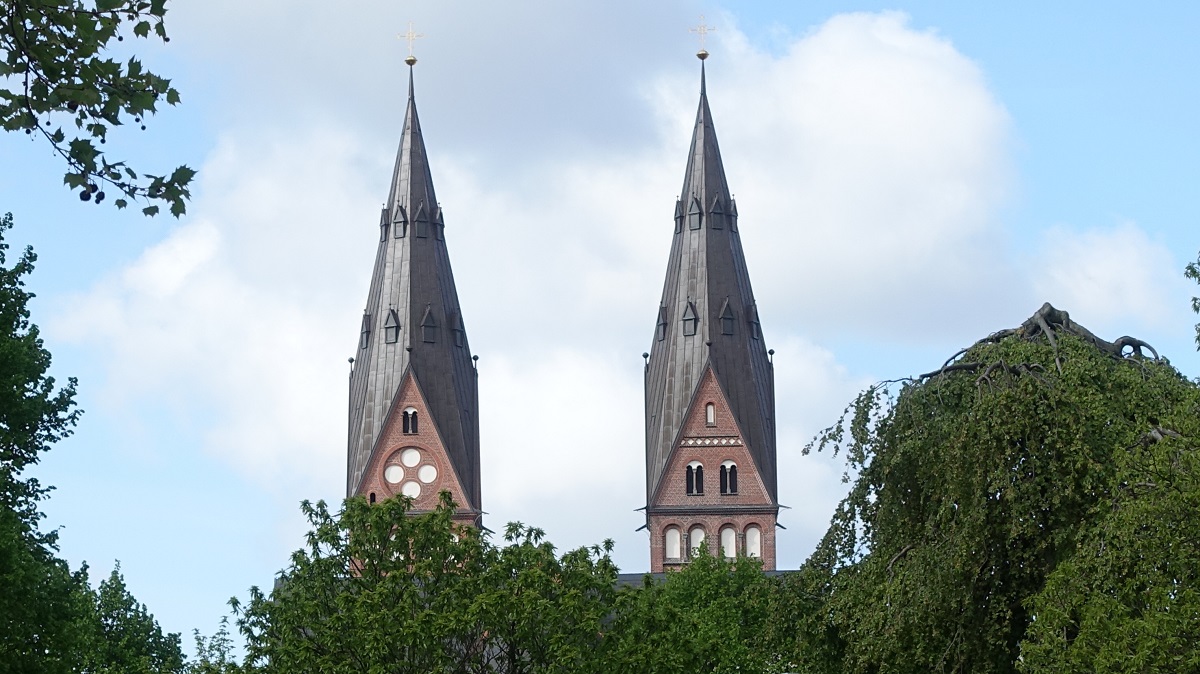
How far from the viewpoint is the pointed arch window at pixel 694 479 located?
84188 millimetres

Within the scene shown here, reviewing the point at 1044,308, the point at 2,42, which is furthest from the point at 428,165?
the point at 2,42

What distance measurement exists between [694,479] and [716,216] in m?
10.7

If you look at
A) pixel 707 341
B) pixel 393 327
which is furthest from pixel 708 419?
pixel 393 327

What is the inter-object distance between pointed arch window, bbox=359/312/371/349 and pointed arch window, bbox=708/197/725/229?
14.3 meters

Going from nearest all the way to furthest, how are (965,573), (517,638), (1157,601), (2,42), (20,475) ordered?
(2,42) < (1157,601) < (965,573) < (20,475) < (517,638)

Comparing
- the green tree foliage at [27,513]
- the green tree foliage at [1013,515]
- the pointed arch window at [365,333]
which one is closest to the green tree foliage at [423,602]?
the green tree foliage at [27,513]

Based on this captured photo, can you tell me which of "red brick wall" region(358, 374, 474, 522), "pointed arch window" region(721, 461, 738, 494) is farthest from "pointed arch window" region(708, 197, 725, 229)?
"red brick wall" region(358, 374, 474, 522)

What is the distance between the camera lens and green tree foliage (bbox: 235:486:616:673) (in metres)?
34.5

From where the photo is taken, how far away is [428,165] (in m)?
88.9

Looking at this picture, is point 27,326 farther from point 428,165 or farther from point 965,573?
point 428,165

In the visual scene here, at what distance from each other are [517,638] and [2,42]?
24174 mm

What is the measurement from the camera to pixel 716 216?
86.6 metres

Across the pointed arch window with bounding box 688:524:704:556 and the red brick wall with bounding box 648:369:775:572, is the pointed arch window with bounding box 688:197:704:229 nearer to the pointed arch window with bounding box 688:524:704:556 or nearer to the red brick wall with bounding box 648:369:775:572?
the red brick wall with bounding box 648:369:775:572

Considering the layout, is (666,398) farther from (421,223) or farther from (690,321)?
(421,223)
